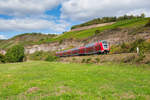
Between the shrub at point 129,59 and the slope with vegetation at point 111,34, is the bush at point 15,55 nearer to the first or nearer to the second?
the slope with vegetation at point 111,34

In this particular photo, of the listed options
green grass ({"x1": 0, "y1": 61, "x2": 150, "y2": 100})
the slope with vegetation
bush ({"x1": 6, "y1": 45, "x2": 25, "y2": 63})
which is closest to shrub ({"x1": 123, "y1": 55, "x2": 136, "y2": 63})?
green grass ({"x1": 0, "y1": 61, "x2": 150, "y2": 100})

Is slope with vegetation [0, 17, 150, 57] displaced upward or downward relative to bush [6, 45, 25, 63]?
upward

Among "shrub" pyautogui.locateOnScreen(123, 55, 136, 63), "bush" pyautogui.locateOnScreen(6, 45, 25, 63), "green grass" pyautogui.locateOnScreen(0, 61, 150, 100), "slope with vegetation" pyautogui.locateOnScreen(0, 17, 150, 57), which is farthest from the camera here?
"bush" pyautogui.locateOnScreen(6, 45, 25, 63)

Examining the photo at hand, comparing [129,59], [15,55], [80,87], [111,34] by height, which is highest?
[111,34]

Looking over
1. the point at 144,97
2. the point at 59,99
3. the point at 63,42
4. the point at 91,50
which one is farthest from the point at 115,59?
the point at 63,42

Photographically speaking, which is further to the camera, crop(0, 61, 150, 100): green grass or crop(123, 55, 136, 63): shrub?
crop(123, 55, 136, 63): shrub

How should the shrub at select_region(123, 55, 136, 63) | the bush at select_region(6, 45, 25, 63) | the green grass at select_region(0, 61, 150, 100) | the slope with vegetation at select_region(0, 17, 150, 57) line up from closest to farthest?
the green grass at select_region(0, 61, 150, 100) → the shrub at select_region(123, 55, 136, 63) → the slope with vegetation at select_region(0, 17, 150, 57) → the bush at select_region(6, 45, 25, 63)

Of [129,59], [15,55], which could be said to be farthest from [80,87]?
[15,55]

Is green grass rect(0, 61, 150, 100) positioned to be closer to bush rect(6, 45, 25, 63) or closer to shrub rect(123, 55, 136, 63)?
shrub rect(123, 55, 136, 63)

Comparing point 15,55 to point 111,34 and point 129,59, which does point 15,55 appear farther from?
point 129,59

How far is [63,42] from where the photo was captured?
294 ft

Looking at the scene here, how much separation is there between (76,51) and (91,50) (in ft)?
37.2

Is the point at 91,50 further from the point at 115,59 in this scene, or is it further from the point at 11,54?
the point at 11,54

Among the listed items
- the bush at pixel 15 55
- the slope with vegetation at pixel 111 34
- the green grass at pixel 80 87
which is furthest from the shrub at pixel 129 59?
the bush at pixel 15 55
